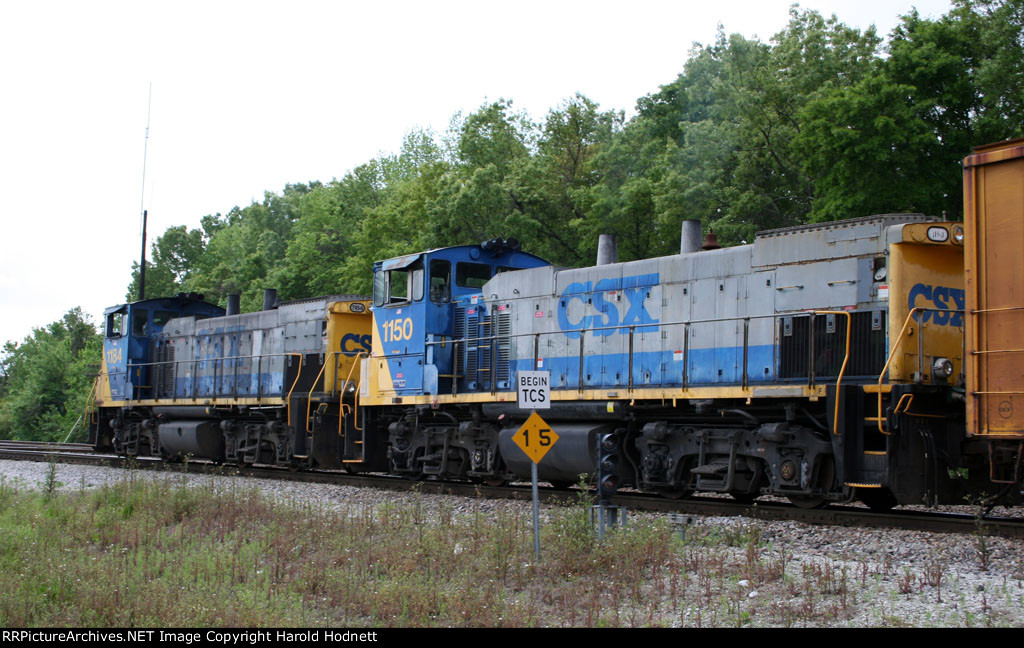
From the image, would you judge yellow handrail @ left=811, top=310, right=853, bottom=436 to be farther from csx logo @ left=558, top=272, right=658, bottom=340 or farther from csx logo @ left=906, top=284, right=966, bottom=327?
csx logo @ left=558, top=272, right=658, bottom=340

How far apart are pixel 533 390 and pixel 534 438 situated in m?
0.51

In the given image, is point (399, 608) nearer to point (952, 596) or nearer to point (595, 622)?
point (595, 622)

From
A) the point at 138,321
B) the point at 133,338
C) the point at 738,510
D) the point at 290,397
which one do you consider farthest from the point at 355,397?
the point at 138,321

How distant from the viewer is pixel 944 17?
26578 mm

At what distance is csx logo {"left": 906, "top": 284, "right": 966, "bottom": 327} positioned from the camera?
10383 mm

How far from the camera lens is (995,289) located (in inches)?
348

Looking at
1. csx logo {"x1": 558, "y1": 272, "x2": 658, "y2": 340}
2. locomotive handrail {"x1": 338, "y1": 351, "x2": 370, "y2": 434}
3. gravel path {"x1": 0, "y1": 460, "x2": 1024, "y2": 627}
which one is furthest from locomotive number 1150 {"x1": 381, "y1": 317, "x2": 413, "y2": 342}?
gravel path {"x1": 0, "y1": 460, "x2": 1024, "y2": 627}

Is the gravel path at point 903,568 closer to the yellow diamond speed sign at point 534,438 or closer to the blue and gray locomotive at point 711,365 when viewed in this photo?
the blue and gray locomotive at point 711,365

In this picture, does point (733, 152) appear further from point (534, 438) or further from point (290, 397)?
point (534, 438)

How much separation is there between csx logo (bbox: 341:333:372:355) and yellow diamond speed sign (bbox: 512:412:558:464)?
10.3 metres

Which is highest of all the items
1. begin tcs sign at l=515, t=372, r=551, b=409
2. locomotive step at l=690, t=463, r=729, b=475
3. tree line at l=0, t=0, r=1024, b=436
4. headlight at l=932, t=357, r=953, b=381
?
tree line at l=0, t=0, r=1024, b=436

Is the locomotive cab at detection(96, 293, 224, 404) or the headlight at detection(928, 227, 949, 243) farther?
the locomotive cab at detection(96, 293, 224, 404)

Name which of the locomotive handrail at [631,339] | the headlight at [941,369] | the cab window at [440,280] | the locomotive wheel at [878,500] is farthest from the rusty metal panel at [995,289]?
the cab window at [440,280]

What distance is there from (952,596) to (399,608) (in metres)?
4.28
